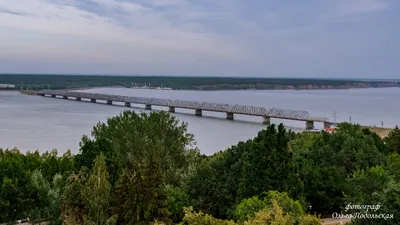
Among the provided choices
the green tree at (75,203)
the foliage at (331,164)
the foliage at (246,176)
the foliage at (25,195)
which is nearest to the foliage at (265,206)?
the foliage at (246,176)

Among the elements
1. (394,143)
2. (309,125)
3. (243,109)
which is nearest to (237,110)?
(243,109)

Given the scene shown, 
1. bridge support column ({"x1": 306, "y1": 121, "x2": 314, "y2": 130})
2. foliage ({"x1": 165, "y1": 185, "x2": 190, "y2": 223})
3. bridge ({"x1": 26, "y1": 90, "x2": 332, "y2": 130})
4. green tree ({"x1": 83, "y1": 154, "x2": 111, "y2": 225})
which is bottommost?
bridge support column ({"x1": 306, "y1": 121, "x2": 314, "y2": 130})

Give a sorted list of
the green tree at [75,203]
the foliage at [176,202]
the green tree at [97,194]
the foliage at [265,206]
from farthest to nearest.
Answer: the foliage at [176,202], the green tree at [75,203], the green tree at [97,194], the foliage at [265,206]

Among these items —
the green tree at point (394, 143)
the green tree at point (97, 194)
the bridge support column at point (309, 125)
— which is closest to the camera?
the green tree at point (97, 194)

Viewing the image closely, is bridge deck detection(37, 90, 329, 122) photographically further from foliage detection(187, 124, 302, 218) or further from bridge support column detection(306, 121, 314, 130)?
foliage detection(187, 124, 302, 218)

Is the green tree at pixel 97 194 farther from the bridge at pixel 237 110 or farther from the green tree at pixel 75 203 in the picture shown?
the bridge at pixel 237 110

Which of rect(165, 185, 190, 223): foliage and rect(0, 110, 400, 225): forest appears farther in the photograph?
rect(165, 185, 190, 223): foliage

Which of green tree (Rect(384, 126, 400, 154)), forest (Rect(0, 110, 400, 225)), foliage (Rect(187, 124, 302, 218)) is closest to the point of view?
forest (Rect(0, 110, 400, 225))

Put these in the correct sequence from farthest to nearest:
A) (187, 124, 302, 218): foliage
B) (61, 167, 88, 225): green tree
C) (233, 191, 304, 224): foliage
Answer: (187, 124, 302, 218): foliage, (61, 167, 88, 225): green tree, (233, 191, 304, 224): foliage

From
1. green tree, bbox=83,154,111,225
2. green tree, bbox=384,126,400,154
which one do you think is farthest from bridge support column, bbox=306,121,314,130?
green tree, bbox=83,154,111,225
